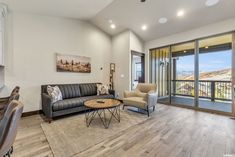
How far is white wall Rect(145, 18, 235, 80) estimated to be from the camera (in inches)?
146

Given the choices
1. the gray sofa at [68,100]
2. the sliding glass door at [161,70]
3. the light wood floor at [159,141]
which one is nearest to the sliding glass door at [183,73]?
the sliding glass door at [161,70]

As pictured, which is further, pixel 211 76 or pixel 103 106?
pixel 211 76

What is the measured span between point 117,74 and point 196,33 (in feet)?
10.6

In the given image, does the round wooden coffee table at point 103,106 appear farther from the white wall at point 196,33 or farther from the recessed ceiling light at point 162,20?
the white wall at point 196,33

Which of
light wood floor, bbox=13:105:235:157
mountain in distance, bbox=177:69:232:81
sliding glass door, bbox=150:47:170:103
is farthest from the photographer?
sliding glass door, bbox=150:47:170:103

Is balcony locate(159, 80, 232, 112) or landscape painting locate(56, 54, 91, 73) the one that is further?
balcony locate(159, 80, 232, 112)

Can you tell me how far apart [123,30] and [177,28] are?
201 centimetres

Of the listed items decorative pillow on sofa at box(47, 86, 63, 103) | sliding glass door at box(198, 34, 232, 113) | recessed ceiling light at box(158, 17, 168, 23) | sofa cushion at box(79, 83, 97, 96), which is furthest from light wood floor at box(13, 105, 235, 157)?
recessed ceiling light at box(158, 17, 168, 23)

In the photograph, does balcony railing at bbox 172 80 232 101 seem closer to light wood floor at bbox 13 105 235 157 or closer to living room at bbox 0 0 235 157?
living room at bbox 0 0 235 157

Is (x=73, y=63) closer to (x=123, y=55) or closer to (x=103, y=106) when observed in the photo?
(x=123, y=55)

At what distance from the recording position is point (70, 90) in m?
4.20

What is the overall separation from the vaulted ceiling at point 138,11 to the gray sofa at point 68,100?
2214 millimetres

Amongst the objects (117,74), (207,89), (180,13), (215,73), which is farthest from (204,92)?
(117,74)

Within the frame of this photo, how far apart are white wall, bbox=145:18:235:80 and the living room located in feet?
0.08
